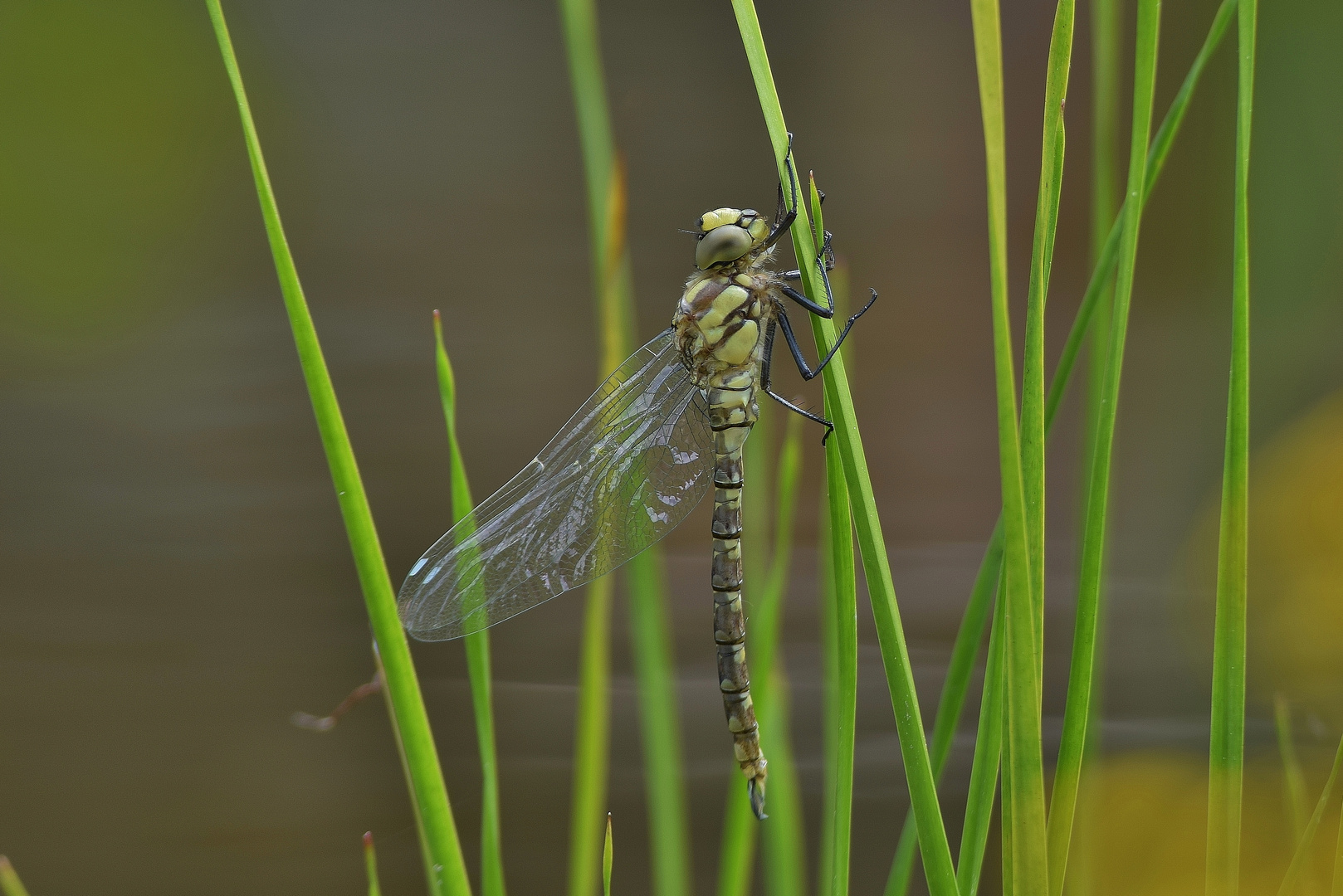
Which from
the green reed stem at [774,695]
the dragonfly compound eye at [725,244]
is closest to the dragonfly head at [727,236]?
the dragonfly compound eye at [725,244]

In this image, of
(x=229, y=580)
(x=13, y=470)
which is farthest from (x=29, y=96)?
(x=229, y=580)

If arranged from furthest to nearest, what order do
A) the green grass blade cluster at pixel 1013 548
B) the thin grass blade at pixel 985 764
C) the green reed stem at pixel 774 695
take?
1. the green reed stem at pixel 774 695
2. the thin grass blade at pixel 985 764
3. the green grass blade cluster at pixel 1013 548

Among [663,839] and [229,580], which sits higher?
[229,580]

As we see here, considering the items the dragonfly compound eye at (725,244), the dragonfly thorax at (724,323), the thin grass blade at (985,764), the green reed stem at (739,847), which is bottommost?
the green reed stem at (739,847)

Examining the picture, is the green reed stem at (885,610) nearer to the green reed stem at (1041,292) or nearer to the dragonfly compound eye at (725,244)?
the green reed stem at (1041,292)

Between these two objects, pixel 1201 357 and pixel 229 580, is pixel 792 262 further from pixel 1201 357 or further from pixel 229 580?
pixel 229 580

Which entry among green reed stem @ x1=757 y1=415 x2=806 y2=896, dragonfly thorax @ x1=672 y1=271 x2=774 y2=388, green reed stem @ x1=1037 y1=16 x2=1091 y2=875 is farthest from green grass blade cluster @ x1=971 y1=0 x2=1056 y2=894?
dragonfly thorax @ x1=672 y1=271 x2=774 y2=388
